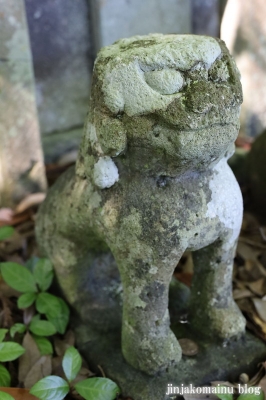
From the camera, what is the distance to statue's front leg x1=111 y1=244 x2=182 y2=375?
0.87m

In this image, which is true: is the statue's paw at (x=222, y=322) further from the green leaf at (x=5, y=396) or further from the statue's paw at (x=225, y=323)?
the green leaf at (x=5, y=396)

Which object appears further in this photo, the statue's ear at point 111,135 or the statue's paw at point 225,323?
the statue's paw at point 225,323

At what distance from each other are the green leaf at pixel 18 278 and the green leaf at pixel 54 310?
0.14ft

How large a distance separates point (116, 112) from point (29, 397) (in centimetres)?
61

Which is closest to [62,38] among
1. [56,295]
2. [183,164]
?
[56,295]

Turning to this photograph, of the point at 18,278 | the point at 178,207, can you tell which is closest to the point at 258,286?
the point at 178,207

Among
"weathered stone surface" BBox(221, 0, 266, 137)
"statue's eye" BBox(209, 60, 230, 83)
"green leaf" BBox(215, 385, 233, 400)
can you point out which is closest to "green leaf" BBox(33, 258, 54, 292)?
"green leaf" BBox(215, 385, 233, 400)

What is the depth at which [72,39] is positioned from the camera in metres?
1.67

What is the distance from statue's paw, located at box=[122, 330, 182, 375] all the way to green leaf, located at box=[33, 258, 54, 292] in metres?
0.27

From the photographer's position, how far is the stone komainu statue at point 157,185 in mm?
746

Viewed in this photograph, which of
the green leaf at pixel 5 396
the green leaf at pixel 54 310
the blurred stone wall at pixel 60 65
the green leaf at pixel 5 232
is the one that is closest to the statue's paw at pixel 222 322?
the green leaf at pixel 54 310

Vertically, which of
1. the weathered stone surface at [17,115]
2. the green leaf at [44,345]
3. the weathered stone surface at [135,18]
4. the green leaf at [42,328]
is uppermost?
the weathered stone surface at [135,18]

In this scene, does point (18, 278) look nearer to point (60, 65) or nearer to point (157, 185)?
point (157, 185)

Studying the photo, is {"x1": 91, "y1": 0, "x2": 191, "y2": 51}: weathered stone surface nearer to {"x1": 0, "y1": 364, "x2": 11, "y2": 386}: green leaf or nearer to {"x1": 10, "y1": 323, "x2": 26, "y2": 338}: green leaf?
{"x1": 10, "y1": 323, "x2": 26, "y2": 338}: green leaf
